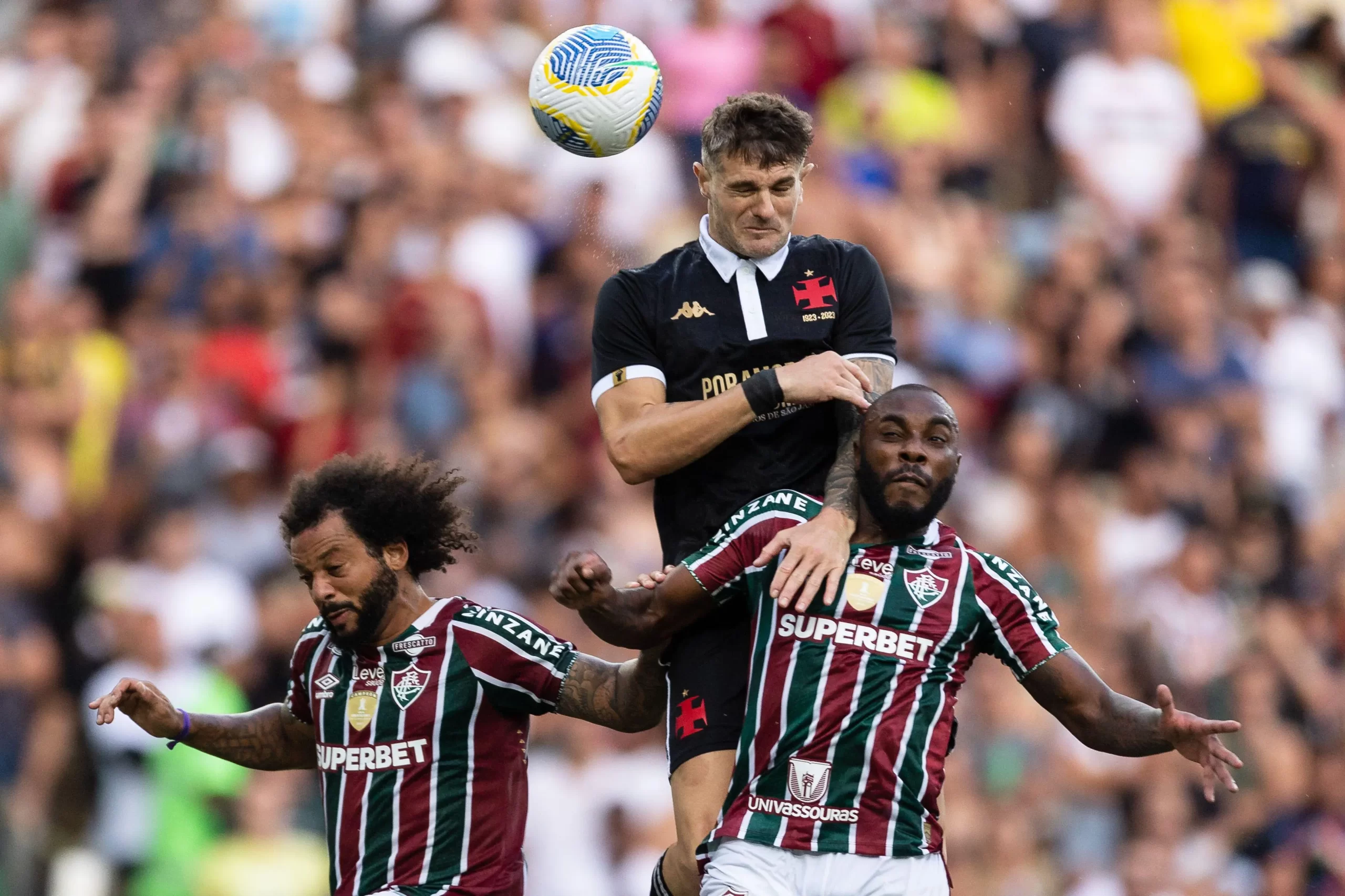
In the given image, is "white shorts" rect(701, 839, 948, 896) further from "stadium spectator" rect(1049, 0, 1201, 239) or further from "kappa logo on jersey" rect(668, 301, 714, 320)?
"stadium spectator" rect(1049, 0, 1201, 239)

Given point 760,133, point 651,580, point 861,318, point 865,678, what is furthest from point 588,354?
→ point 865,678

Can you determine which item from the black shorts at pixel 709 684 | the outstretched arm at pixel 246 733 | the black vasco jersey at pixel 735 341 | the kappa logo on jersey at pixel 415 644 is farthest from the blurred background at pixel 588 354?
the black vasco jersey at pixel 735 341

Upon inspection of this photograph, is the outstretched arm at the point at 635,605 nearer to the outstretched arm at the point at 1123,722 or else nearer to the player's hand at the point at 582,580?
the player's hand at the point at 582,580

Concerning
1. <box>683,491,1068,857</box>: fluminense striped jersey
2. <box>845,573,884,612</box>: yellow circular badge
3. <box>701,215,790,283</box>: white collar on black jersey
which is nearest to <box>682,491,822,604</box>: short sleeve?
<box>683,491,1068,857</box>: fluminense striped jersey

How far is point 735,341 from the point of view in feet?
Answer: 19.8

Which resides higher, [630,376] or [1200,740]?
[630,376]

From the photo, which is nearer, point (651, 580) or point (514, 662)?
point (651, 580)

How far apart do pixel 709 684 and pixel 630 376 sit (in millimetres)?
976

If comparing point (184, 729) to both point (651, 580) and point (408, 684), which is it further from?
point (651, 580)

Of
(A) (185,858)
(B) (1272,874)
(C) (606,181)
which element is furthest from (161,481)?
(B) (1272,874)

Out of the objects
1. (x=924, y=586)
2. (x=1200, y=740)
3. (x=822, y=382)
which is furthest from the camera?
(x=822, y=382)

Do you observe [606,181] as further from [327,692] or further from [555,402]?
[327,692]

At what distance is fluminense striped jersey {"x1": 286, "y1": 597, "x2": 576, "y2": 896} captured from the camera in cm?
596

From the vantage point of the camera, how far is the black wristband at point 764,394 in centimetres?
574
